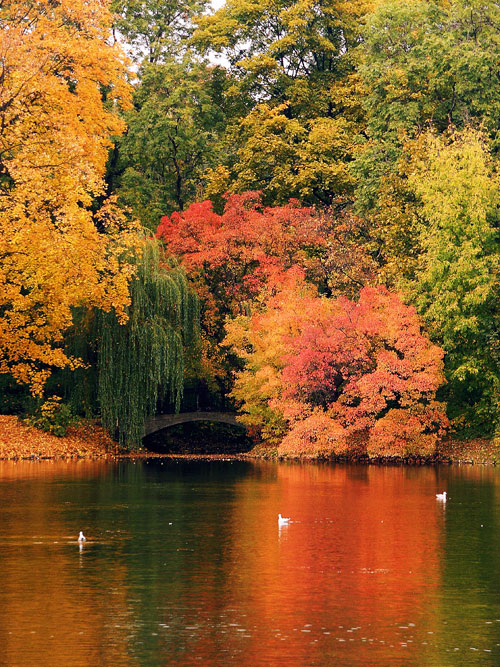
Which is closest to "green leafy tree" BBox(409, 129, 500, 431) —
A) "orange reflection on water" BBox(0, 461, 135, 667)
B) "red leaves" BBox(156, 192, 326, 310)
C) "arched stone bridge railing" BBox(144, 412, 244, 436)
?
"red leaves" BBox(156, 192, 326, 310)

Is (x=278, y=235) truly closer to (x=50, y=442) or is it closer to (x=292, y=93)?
(x=292, y=93)

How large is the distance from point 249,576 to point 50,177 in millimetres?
33116

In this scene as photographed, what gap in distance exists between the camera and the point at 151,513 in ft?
97.1

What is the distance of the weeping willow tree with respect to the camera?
174 ft

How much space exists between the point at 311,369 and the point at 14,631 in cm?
3680

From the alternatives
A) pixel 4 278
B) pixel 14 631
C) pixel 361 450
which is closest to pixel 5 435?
pixel 4 278

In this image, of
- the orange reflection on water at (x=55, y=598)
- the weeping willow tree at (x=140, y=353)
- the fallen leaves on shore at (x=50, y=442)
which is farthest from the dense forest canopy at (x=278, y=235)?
the orange reflection on water at (x=55, y=598)

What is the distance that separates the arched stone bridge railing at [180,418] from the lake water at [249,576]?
66.4ft

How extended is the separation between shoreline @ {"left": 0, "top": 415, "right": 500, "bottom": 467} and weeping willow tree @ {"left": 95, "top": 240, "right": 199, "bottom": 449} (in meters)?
1.15

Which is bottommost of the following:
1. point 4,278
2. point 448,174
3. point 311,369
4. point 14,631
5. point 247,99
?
point 14,631

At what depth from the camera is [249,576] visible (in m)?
19.7

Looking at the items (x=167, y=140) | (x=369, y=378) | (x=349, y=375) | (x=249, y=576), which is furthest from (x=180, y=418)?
(x=249, y=576)

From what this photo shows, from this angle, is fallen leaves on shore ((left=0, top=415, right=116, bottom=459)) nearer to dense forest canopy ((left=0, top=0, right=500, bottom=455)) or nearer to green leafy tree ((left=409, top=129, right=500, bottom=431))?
dense forest canopy ((left=0, top=0, right=500, bottom=455))

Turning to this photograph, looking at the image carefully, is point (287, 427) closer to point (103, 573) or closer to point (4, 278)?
point (4, 278)
